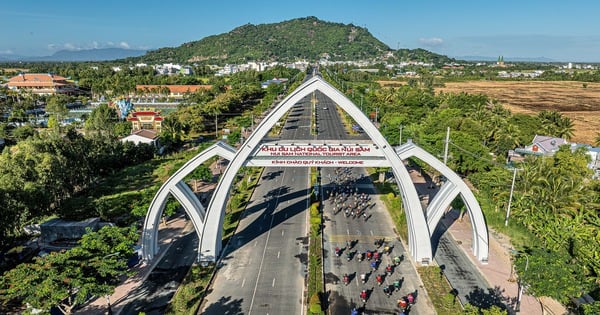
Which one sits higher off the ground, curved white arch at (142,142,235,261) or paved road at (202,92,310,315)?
curved white arch at (142,142,235,261)

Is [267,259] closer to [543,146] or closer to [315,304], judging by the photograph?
[315,304]

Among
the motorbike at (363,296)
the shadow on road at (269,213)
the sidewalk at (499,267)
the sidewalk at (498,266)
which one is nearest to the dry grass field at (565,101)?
the sidewalk at (498,266)

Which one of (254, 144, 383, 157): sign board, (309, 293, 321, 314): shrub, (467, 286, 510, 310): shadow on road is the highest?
(254, 144, 383, 157): sign board

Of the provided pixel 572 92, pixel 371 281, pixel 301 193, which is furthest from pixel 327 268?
Result: pixel 572 92

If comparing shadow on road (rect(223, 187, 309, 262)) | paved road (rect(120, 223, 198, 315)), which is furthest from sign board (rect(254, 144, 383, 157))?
paved road (rect(120, 223, 198, 315))

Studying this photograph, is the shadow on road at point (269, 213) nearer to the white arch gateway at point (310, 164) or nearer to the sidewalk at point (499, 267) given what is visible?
the white arch gateway at point (310, 164)

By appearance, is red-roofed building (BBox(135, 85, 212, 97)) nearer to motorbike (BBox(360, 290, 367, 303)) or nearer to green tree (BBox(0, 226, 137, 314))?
green tree (BBox(0, 226, 137, 314))

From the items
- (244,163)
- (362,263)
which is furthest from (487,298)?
(244,163)

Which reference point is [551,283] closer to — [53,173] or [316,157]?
[316,157]
